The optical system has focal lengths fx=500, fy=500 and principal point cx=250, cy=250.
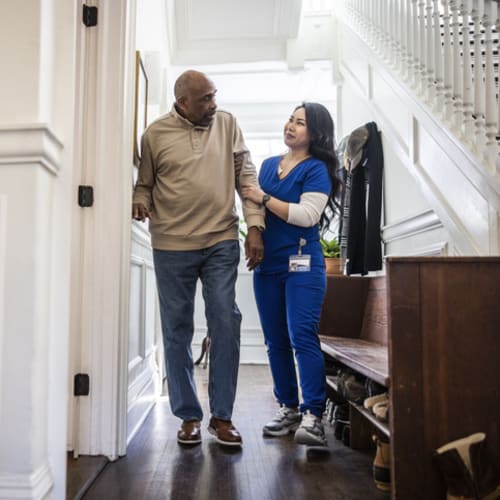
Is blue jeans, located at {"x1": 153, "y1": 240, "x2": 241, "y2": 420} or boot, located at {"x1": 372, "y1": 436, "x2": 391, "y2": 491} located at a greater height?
blue jeans, located at {"x1": 153, "y1": 240, "x2": 241, "y2": 420}

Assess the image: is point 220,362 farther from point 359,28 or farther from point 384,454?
point 359,28

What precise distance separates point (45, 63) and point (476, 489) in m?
1.35

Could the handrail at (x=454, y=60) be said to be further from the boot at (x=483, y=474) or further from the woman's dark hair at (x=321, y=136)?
the boot at (x=483, y=474)

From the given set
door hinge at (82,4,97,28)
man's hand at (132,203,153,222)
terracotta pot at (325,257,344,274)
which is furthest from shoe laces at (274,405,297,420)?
door hinge at (82,4,97,28)

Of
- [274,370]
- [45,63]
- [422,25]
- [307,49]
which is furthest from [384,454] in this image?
[307,49]

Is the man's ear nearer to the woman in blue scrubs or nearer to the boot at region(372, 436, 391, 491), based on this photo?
the woman in blue scrubs

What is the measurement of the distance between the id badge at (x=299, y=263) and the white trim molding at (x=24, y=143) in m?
0.98

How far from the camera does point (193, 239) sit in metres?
1.73

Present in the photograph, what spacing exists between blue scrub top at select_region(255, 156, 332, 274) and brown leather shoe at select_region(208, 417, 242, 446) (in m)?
0.56

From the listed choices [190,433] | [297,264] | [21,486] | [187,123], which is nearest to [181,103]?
[187,123]

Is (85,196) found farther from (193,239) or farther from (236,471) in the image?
(236,471)

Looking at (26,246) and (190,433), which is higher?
(26,246)

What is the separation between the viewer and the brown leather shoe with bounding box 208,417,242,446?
5.55 feet

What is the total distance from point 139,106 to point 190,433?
1293mm
